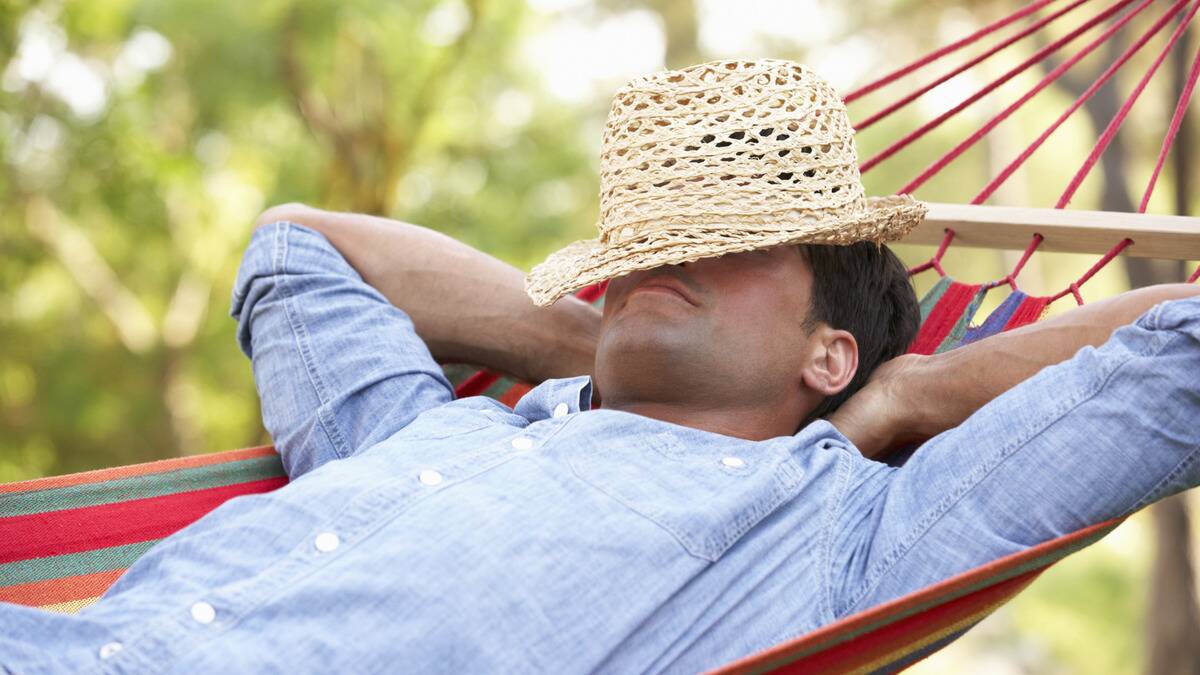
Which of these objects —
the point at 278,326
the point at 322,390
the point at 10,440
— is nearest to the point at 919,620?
the point at 322,390

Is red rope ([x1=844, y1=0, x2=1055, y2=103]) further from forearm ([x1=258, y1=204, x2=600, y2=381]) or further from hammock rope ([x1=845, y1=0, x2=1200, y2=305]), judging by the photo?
forearm ([x1=258, y1=204, x2=600, y2=381])

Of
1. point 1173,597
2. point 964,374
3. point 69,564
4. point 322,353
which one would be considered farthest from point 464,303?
point 1173,597

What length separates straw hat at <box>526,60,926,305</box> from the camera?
1812 millimetres

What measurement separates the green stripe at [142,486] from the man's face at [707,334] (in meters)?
0.64

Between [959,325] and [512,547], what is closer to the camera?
[512,547]

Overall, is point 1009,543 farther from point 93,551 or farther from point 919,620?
point 93,551

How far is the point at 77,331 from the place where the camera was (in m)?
9.74

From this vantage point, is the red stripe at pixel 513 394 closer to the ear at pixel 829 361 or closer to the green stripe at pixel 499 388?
the green stripe at pixel 499 388

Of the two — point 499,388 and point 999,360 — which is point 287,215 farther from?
point 999,360

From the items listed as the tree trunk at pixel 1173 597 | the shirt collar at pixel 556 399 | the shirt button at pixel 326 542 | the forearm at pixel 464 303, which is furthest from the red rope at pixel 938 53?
the tree trunk at pixel 1173 597

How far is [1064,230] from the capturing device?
2.15 meters

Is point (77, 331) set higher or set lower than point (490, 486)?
lower

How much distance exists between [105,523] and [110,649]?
0.65 meters

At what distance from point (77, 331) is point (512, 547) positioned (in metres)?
8.95
